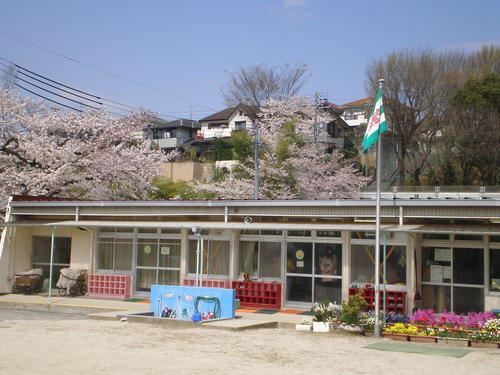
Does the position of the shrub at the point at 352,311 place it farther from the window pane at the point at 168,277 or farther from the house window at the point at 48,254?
the house window at the point at 48,254

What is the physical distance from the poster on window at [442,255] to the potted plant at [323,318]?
3.62 meters

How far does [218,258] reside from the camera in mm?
21688

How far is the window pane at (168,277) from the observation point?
882 inches

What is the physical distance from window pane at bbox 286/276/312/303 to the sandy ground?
13.0 ft

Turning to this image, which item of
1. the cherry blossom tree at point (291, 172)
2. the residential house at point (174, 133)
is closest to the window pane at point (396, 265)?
the cherry blossom tree at point (291, 172)

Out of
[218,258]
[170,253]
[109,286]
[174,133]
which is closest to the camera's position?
[218,258]

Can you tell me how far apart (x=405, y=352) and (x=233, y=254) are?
867 cm

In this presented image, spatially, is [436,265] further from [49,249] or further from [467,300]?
[49,249]

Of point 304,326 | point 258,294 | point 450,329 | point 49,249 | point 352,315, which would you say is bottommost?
point 304,326

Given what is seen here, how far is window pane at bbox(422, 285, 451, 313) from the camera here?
59.8 feet

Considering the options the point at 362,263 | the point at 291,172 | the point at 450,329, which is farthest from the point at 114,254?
the point at 291,172

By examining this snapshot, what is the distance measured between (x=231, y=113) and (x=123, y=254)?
4532cm

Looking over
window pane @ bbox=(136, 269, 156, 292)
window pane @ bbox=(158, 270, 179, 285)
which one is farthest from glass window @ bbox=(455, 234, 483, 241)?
window pane @ bbox=(136, 269, 156, 292)

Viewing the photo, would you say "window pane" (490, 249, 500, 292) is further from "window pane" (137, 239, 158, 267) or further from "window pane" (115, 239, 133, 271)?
"window pane" (115, 239, 133, 271)
